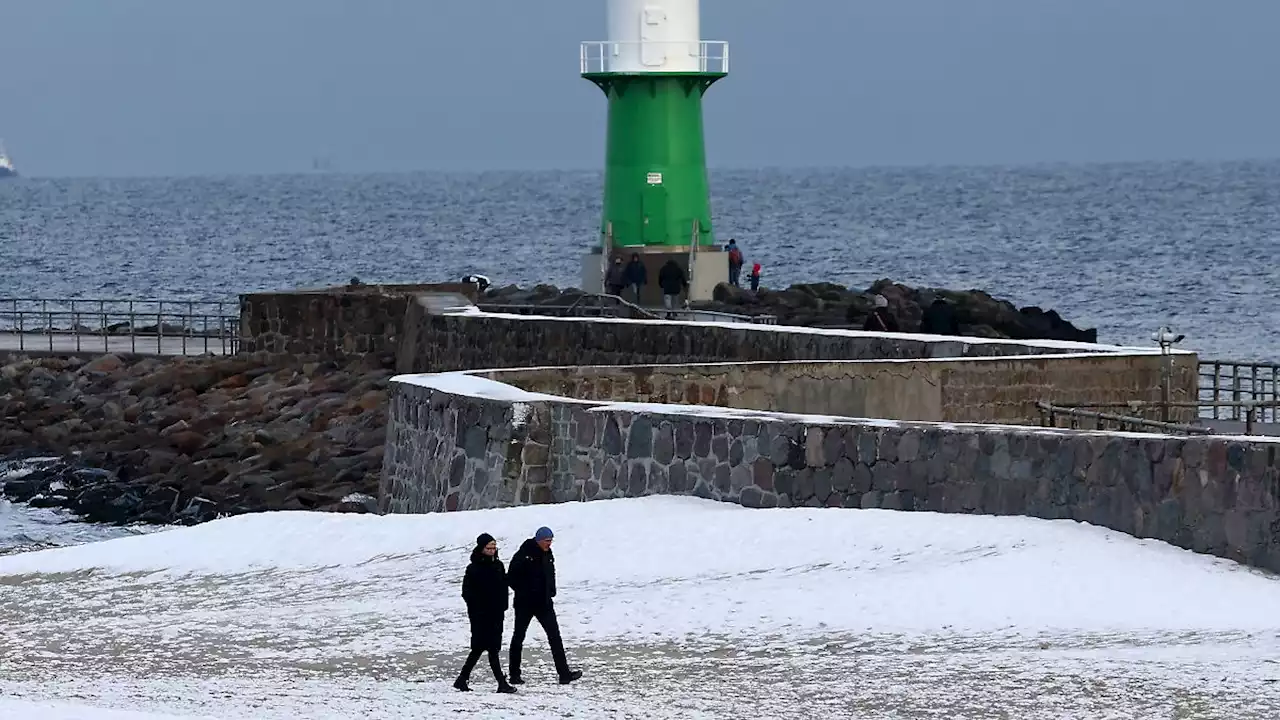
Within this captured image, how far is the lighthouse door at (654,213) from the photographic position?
1410 inches

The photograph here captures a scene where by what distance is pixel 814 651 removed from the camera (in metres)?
12.8

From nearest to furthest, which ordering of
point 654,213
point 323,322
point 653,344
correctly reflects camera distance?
point 653,344 → point 323,322 → point 654,213

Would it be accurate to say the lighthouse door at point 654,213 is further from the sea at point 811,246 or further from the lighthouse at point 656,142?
the sea at point 811,246

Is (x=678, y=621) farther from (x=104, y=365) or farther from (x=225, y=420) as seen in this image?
(x=104, y=365)

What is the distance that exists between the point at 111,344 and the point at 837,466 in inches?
857

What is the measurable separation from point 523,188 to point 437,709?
188 m

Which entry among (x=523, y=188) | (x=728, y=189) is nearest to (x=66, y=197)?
(x=523, y=188)

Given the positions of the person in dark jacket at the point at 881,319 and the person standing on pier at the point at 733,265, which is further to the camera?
the person standing on pier at the point at 733,265

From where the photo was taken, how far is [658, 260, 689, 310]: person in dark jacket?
35000 millimetres

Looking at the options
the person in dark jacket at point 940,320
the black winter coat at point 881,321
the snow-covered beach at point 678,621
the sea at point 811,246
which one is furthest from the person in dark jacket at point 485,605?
the person in dark jacket at point 940,320

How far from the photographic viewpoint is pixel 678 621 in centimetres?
1359

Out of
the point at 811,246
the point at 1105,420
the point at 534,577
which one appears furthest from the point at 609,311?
the point at 811,246

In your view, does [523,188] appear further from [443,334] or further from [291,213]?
[443,334]

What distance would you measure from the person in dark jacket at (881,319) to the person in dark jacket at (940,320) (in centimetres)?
53
